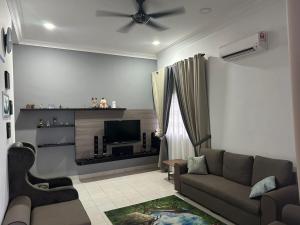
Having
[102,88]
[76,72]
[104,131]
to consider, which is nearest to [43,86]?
[76,72]

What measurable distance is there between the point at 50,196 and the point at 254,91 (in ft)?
10.8

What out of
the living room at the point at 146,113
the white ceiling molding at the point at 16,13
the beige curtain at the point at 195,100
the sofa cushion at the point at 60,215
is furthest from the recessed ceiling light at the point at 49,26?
the sofa cushion at the point at 60,215

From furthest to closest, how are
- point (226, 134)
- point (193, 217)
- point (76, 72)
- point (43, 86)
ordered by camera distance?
point (76, 72)
point (43, 86)
point (226, 134)
point (193, 217)

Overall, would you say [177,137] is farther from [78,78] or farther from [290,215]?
[290,215]

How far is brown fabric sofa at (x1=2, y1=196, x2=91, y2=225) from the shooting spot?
2070 millimetres

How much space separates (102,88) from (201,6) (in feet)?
10.2

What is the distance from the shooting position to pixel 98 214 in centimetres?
332

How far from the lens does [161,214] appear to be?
3.27 metres

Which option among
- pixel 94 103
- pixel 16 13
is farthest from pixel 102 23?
pixel 94 103

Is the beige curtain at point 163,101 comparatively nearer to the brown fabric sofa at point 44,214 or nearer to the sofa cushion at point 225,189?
the sofa cushion at point 225,189

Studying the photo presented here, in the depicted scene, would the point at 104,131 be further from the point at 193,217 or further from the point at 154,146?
the point at 193,217

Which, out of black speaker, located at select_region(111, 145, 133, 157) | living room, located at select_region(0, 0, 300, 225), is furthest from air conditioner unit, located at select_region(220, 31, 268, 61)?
black speaker, located at select_region(111, 145, 133, 157)

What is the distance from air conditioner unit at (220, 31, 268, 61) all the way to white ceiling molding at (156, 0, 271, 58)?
1.50ft

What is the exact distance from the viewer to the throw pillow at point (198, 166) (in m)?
3.88
